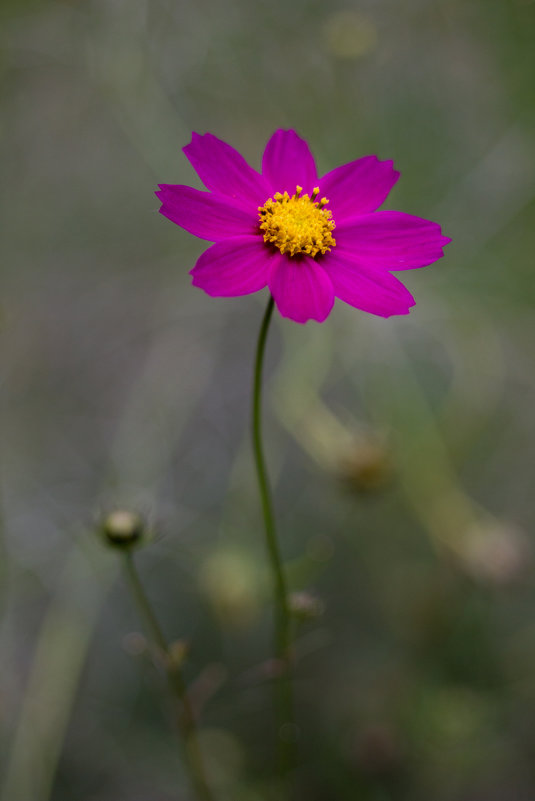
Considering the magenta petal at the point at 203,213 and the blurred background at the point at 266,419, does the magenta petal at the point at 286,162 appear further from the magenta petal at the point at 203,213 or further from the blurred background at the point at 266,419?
the blurred background at the point at 266,419

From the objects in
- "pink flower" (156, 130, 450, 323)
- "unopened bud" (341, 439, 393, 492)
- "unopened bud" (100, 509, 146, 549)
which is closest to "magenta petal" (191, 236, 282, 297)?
"pink flower" (156, 130, 450, 323)

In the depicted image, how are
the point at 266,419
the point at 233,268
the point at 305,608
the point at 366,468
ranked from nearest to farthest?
the point at 233,268 → the point at 305,608 → the point at 366,468 → the point at 266,419

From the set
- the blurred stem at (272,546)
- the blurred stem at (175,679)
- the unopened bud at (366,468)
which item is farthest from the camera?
the unopened bud at (366,468)

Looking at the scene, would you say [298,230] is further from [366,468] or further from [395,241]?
[366,468]

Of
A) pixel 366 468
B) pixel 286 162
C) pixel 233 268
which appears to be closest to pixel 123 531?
pixel 233 268

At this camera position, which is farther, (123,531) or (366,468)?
(366,468)

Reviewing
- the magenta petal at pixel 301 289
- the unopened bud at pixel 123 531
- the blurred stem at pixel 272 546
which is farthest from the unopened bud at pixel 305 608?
the magenta petal at pixel 301 289
